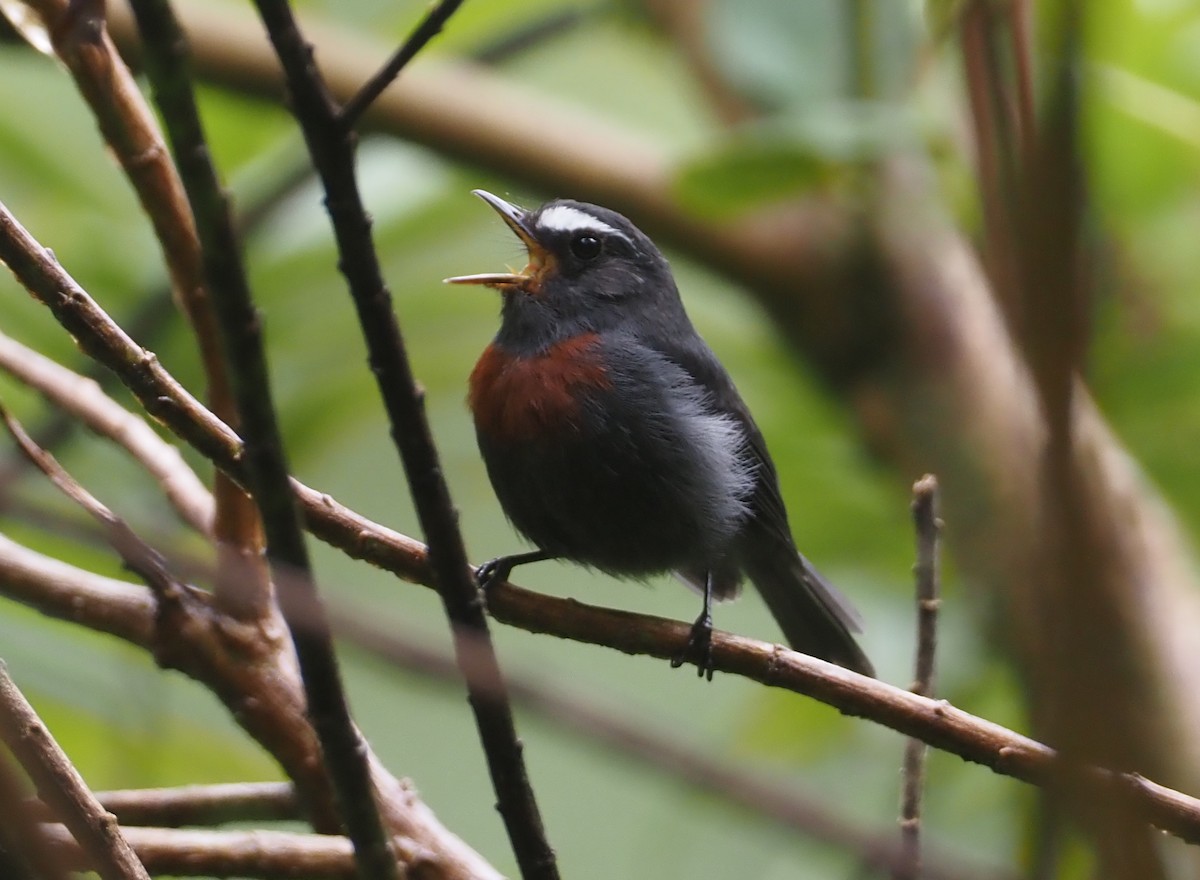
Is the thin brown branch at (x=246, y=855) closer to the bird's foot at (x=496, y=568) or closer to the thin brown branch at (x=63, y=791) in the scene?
the thin brown branch at (x=63, y=791)

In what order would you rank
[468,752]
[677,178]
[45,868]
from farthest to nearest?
1. [468,752]
2. [677,178]
3. [45,868]

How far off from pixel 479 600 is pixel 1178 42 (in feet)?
11.0

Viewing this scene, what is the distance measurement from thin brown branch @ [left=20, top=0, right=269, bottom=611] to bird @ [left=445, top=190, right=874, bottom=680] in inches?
17.4

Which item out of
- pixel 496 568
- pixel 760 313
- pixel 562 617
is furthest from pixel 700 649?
pixel 760 313

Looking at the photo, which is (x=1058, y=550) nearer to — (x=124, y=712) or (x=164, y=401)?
(x=164, y=401)

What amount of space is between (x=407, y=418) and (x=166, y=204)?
0.98 meters

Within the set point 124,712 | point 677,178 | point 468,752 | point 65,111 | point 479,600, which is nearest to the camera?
point 479,600

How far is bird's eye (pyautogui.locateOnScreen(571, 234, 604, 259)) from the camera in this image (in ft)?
10.6

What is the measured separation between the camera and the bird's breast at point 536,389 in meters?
2.76

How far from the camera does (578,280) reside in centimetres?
319

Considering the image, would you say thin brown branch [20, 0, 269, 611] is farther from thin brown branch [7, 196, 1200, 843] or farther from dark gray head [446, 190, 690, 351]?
dark gray head [446, 190, 690, 351]

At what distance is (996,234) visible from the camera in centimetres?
85

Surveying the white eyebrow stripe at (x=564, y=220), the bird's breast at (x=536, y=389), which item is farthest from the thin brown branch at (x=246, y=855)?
the white eyebrow stripe at (x=564, y=220)

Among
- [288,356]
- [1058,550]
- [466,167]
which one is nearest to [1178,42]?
[466,167]
